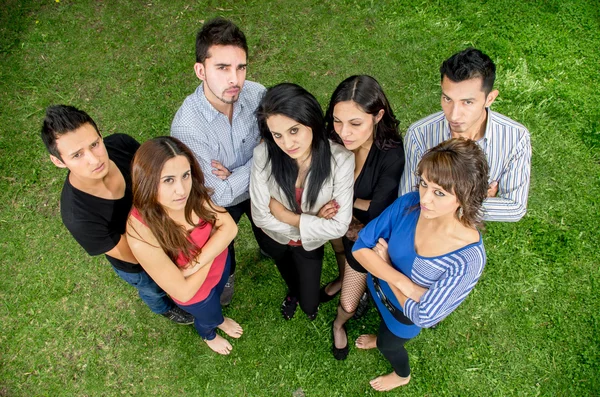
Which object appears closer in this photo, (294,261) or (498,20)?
(294,261)

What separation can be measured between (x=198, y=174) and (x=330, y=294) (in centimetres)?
235

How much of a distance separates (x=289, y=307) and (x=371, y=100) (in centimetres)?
262

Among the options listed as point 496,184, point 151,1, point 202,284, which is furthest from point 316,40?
point 202,284

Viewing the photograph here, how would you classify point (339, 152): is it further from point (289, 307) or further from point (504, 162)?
point (289, 307)

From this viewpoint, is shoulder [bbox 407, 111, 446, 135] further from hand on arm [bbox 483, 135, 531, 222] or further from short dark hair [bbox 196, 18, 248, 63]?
short dark hair [bbox 196, 18, 248, 63]

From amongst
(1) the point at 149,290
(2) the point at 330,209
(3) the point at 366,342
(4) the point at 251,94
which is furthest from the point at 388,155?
(1) the point at 149,290

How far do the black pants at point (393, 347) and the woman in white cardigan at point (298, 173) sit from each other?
98 cm

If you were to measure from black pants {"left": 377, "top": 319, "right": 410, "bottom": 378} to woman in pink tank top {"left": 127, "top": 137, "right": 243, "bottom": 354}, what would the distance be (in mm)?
1531

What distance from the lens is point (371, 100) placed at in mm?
3262

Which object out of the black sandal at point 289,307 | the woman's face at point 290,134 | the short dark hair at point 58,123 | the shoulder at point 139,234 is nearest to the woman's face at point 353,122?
the woman's face at point 290,134

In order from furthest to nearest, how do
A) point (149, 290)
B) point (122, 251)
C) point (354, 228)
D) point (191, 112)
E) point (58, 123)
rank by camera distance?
1. point (149, 290)
2. point (354, 228)
3. point (191, 112)
4. point (122, 251)
5. point (58, 123)

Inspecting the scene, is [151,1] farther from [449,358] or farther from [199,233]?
[449,358]

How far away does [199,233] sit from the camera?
11.1 feet

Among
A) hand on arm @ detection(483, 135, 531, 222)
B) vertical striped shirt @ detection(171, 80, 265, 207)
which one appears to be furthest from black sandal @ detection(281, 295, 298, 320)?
hand on arm @ detection(483, 135, 531, 222)
